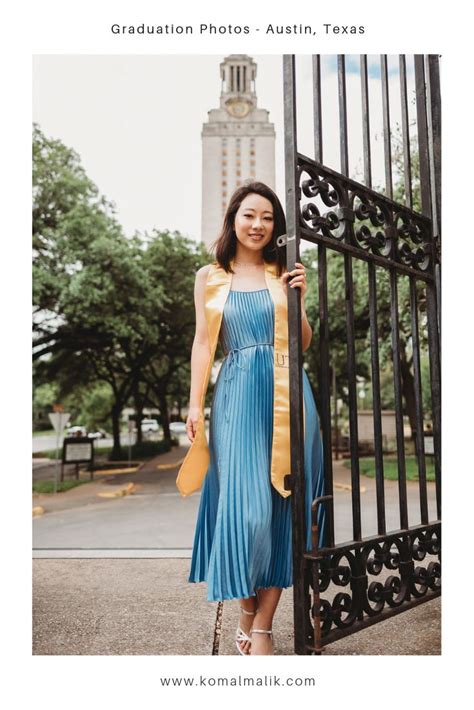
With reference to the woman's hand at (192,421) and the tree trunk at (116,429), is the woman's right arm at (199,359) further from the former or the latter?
the tree trunk at (116,429)

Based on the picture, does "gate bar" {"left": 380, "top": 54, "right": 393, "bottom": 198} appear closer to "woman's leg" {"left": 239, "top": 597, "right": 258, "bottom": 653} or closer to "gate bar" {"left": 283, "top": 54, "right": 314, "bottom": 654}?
"gate bar" {"left": 283, "top": 54, "right": 314, "bottom": 654}

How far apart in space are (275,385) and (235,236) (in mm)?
755

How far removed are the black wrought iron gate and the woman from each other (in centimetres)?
12

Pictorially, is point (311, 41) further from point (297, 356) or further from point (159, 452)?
point (159, 452)

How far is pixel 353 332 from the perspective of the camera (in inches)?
97.7

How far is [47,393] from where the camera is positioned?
2438cm

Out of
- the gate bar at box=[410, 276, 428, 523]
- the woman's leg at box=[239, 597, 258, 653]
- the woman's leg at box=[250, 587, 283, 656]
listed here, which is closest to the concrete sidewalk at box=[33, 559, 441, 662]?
the woman's leg at box=[239, 597, 258, 653]

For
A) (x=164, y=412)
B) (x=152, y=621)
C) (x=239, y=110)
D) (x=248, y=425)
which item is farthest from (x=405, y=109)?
(x=164, y=412)

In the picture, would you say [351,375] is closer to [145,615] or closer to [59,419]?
[145,615]

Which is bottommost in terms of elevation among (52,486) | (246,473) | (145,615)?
(52,486)

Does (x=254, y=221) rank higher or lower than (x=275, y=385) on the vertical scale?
higher

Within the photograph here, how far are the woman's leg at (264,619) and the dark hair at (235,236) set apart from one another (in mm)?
1385

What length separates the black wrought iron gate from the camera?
7.34 feet

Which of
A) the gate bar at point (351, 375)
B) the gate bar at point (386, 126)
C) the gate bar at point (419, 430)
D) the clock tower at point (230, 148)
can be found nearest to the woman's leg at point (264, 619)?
the gate bar at point (351, 375)
